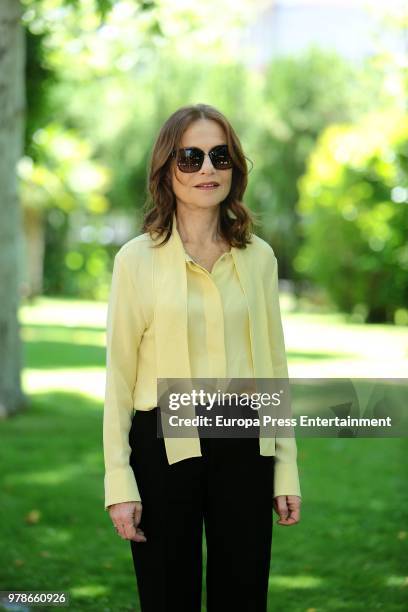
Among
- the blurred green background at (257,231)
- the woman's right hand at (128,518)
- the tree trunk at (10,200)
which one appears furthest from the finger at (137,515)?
the tree trunk at (10,200)

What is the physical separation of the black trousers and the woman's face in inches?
26.1

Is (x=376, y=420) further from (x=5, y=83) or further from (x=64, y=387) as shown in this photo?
(x=64, y=387)

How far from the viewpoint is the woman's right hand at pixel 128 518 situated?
9.93ft

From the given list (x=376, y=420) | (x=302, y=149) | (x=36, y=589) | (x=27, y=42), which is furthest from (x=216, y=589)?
(x=302, y=149)

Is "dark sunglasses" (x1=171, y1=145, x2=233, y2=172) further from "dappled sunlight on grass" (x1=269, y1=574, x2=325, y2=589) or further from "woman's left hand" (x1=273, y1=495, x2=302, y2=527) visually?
"dappled sunlight on grass" (x1=269, y1=574, x2=325, y2=589)

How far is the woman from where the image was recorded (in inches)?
119

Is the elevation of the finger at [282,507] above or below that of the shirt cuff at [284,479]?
below

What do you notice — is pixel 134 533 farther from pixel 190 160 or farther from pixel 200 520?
pixel 190 160

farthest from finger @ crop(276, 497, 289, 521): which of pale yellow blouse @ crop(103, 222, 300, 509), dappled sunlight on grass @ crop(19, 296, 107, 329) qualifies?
dappled sunlight on grass @ crop(19, 296, 107, 329)

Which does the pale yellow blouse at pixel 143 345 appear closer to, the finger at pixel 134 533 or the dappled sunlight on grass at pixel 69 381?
the finger at pixel 134 533

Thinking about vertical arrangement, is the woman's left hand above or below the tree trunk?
below

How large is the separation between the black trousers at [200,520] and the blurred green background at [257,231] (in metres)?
0.77

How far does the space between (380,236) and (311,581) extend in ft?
69.8

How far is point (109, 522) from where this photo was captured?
712cm
